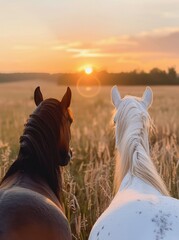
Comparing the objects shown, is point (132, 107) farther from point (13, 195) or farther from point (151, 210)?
point (13, 195)

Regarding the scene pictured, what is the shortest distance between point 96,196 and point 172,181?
3.31ft

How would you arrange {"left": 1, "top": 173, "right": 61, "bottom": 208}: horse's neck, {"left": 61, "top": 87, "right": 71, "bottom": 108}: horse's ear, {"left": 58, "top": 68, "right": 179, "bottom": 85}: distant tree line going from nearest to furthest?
{"left": 1, "top": 173, "right": 61, "bottom": 208}: horse's neck, {"left": 61, "top": 87, "right": 71, "bottom": 108}: horse's ear, {"left": 58, "top": 68, "right": 179, "bottom": 85}: distant tree line

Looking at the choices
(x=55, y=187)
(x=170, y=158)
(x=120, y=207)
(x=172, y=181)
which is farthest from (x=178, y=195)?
(x=120, y=207)

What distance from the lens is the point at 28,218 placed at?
8.94 ft

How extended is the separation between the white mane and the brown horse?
0.42 metres

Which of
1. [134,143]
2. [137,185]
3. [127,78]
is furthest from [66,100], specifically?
[127,78]

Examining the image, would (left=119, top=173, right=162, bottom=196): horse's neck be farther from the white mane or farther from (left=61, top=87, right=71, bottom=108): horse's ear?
(left=61, top=87, right=71, bottom=108): horse's ear

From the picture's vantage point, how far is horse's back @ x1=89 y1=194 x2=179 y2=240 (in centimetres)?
282

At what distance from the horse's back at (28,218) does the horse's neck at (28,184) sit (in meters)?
0.27

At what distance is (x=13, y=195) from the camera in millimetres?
2809

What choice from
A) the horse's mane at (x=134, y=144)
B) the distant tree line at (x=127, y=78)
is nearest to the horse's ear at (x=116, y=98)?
the horse's mane at (x=134, y=144)

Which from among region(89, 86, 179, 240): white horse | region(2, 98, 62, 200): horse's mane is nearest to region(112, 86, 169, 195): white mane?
region(89, 86, 179, 240): white horse

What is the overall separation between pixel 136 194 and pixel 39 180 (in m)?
0.66

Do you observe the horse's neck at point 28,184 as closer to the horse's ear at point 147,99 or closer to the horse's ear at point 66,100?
the horse's ear at point 66,100
